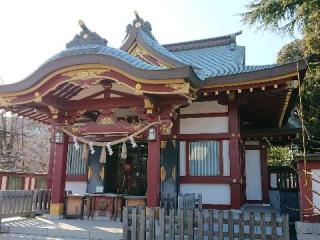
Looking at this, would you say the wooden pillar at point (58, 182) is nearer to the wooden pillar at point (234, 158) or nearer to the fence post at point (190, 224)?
the fence post at point (190, 224)

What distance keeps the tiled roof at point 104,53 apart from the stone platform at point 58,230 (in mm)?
3771

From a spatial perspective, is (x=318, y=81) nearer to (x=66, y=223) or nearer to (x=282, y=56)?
(x=282, y=56)

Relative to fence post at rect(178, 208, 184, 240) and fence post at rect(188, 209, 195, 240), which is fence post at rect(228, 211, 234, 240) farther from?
fence post at rect(178, 208, 184, 240)

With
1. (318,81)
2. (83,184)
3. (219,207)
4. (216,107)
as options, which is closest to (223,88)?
(216,107)

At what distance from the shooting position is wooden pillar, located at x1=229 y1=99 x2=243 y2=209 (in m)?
8.61

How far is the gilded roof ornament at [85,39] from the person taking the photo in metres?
8.80

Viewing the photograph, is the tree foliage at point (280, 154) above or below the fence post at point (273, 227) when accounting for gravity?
above

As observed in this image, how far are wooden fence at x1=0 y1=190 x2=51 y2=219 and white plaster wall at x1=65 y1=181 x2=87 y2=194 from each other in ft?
3.27

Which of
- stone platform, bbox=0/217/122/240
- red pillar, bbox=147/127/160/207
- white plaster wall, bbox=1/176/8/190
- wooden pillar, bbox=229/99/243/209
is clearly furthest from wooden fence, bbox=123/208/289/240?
white plaster wall, bbox=1/176/8/190

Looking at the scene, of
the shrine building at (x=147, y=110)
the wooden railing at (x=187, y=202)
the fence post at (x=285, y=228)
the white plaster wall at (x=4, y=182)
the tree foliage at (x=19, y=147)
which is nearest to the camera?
the fence post at (x=285, y=228)

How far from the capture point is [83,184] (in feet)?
35.3

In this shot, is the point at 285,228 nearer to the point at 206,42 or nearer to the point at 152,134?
the point at 152,134

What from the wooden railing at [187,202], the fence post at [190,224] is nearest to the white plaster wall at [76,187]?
the wooden railing at [187,202]

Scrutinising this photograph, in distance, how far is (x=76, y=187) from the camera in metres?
10.9
